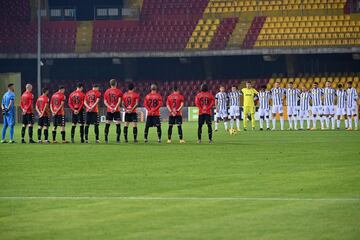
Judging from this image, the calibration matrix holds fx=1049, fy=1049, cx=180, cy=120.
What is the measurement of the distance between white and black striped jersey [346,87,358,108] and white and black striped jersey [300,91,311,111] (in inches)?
77.6

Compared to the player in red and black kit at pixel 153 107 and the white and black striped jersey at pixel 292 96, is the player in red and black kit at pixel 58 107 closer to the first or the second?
the player in red and black kit at pixel 153 107

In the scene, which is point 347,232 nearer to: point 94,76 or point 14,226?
point 14,226

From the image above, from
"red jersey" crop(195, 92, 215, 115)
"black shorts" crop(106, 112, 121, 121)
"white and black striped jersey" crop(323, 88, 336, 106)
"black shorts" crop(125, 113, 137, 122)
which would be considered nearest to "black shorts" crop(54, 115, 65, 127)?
"black shorts" crop(106, 112, 121, 121)

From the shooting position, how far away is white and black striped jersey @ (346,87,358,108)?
155 ft

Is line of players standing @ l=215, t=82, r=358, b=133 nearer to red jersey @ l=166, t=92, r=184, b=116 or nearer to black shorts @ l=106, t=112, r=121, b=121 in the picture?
red jersey @ l=166, t=92, r=184, b=116

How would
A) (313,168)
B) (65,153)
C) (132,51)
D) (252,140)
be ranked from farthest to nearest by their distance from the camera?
(132,51), (252,140), (65,153), (313,168)

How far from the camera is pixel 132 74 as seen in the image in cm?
6769

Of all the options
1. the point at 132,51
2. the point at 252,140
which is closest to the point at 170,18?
the point at 132,51

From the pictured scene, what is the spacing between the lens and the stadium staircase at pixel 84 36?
66.0 m

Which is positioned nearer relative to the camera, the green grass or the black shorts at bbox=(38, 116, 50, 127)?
the green grass

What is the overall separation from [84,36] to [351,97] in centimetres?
2429

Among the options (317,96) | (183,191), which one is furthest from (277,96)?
(183,191)

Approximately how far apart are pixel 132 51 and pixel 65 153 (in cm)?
3489

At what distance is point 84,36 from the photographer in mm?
67000
